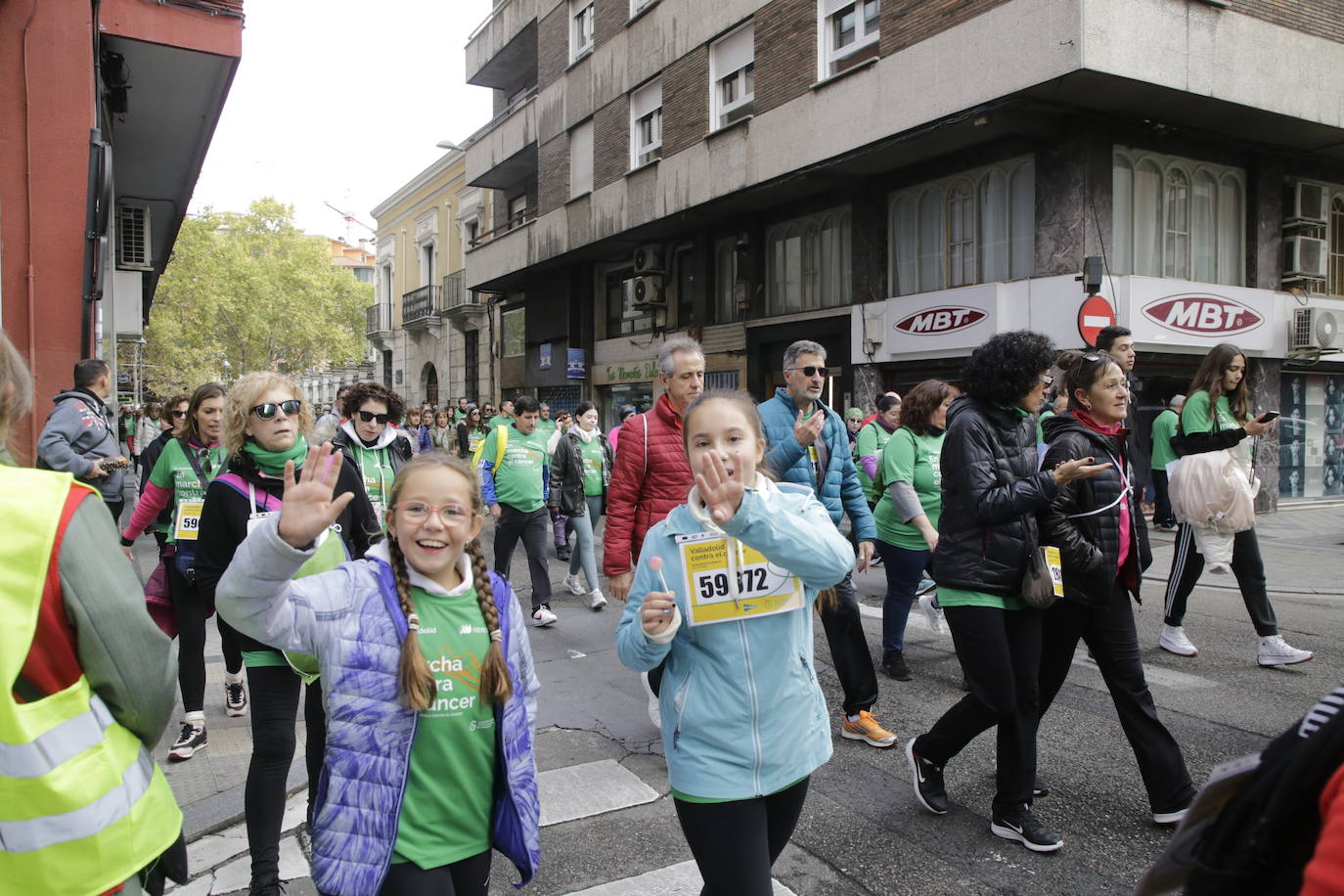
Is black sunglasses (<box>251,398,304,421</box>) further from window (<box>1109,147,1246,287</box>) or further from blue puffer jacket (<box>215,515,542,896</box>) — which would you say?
window (<box>1109,147,1246,287</box>)

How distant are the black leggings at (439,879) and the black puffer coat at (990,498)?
2118 mm

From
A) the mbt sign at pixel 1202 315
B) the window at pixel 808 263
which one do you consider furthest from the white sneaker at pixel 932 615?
the window at pixel 808 263

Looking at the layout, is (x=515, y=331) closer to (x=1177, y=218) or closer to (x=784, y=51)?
(x=784, y=51)

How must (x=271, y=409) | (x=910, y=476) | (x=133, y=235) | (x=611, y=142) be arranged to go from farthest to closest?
1. (x=611, y=142)
2. (x=133, y=235)
3. (x=910, y=476)
4. (x=271, y=409)

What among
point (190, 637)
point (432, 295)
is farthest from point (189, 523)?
point (432, 295)

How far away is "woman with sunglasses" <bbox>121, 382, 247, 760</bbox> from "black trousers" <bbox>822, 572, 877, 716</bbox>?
2.89 m

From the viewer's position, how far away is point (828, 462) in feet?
16.1

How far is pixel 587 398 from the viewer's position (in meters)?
25.3

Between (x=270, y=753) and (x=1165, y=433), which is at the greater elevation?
(x=1165, y=433)

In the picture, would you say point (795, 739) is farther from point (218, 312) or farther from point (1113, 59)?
point (218, 312)

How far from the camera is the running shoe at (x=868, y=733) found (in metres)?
4.59

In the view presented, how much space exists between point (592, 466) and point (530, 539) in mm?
2773

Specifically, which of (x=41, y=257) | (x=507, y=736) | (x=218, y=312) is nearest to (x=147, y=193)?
(x=41, y=257)

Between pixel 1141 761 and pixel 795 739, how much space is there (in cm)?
202
